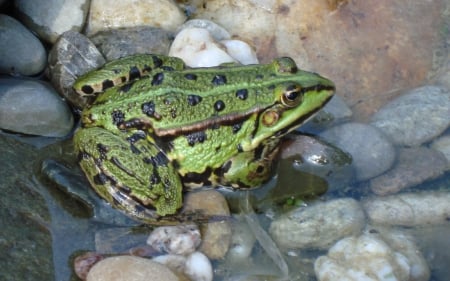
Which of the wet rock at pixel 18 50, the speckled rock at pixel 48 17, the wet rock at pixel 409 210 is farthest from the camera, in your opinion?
the speckled rock at pixel 48 17

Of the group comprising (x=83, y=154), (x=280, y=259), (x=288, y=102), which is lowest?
(x=280, y=259)

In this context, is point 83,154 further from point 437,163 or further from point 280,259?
point 437,163

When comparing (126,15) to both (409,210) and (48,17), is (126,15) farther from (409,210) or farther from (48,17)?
(409,210)

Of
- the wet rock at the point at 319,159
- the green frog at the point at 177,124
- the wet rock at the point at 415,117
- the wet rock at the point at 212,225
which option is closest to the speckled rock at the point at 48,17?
the green frog at the point at 177,124

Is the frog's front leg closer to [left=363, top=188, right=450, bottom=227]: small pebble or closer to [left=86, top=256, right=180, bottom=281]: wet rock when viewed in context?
[left=86, top=256, right=180, bottom=281]: wet rock

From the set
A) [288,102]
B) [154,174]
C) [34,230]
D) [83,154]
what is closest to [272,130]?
[288,102]

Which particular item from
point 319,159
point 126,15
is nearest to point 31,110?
point 126,15

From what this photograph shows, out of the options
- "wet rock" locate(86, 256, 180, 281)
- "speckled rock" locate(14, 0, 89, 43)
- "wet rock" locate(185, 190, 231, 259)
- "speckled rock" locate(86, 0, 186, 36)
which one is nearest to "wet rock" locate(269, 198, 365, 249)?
"wet rock" locate(185, 190, 231, 259)

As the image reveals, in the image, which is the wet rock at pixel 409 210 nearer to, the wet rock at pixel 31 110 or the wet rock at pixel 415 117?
the wet rock at pixel 415 117
